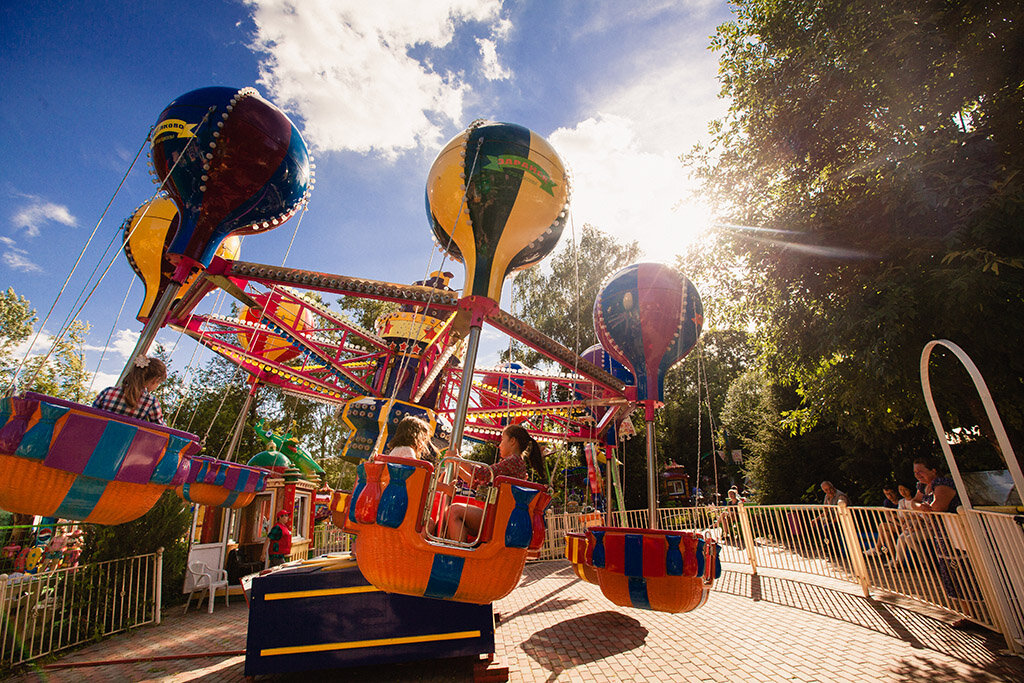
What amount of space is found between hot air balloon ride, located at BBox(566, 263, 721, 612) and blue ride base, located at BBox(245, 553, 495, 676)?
1.28 metres

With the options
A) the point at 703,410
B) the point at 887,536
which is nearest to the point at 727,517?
the point at 887,536

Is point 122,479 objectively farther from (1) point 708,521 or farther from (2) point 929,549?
(1) point 708,521

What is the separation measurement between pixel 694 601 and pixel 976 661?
2.90 m

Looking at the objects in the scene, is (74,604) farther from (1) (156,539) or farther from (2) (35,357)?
(2) (35,357)

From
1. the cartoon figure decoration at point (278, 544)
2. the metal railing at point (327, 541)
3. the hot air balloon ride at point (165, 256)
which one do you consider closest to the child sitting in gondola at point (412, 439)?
the hot air balloon ride at point (165, 256)

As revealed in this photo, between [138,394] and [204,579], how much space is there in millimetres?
6246

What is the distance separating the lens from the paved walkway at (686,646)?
387 centimetres

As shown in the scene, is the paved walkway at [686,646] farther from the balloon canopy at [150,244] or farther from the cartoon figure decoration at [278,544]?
the balloon canopy at [150,244]

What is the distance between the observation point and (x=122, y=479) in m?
2.37

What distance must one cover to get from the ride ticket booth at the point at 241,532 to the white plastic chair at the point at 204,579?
8 centimetres

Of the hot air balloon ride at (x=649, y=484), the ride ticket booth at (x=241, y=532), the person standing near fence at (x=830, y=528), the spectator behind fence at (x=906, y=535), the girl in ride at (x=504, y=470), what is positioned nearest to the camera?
the girl in ride at (x=504, y=470)

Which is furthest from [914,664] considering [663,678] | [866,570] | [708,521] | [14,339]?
[14,339]

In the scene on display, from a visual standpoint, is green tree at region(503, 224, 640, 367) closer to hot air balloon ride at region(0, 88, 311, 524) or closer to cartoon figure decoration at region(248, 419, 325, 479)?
cartoon figure decoration at region(248, 419, 325, 479)

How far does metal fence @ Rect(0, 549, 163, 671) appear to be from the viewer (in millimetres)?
4672
